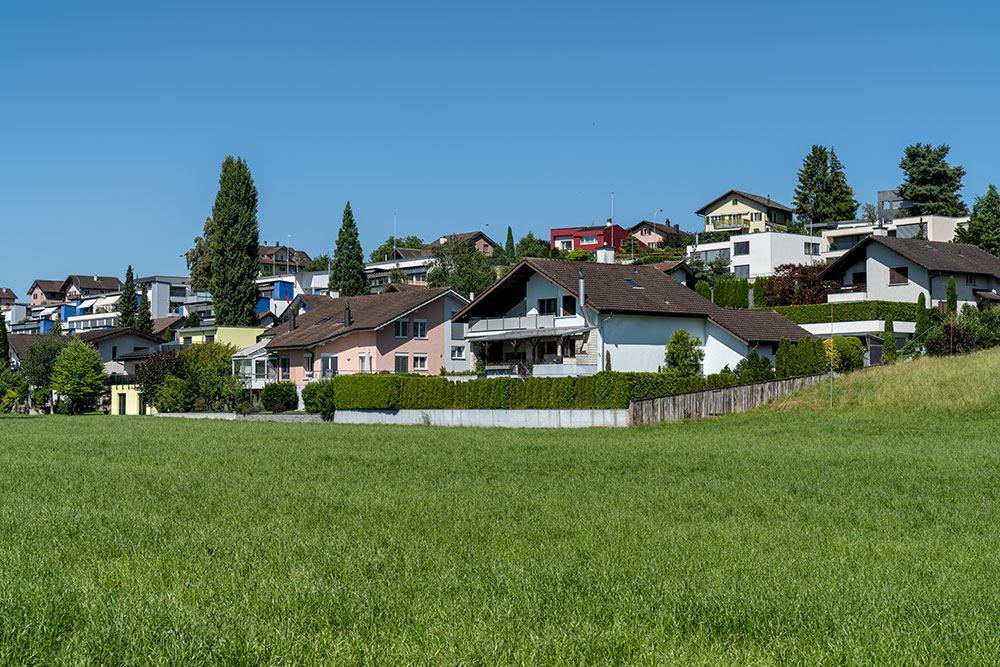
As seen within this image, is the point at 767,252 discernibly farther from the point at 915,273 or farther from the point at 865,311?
the point at 865,311

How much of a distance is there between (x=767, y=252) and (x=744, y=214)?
33.1m

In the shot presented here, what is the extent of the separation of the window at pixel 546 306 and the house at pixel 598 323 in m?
0.07

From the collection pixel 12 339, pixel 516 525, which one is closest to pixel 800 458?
pixel 516 525

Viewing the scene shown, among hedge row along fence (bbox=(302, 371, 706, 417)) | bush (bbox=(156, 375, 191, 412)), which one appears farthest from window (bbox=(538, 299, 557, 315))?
bush (bbox=(156, 375, 191, 412))

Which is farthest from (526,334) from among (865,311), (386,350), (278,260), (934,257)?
(278,260)

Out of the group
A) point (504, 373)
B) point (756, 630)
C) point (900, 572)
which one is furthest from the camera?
point (504, 373)

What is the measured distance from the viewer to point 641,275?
6819 cm

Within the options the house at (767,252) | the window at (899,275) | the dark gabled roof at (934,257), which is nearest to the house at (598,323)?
the window at (899,275)

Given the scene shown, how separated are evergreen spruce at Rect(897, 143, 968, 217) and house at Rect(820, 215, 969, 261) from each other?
5298 millimetres

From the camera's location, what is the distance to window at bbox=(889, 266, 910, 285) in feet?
243

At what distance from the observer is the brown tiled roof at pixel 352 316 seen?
7712cm

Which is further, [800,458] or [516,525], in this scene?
[800,458]

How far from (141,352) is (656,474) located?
95.2 meters

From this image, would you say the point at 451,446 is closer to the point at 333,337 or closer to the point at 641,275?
the point at 641,275
